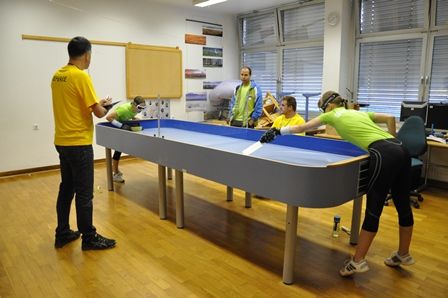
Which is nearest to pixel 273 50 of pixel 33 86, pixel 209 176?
pixel 33 86

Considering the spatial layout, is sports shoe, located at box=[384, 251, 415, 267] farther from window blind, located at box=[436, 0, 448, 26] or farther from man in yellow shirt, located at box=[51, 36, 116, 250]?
window blind, located at box=[436, 0, 448, 26]

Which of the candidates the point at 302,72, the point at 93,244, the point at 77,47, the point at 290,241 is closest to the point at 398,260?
the point at 290,241

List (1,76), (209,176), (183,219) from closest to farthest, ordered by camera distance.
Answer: (209,176) < (183,219) < (1,76)

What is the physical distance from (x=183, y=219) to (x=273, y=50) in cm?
467

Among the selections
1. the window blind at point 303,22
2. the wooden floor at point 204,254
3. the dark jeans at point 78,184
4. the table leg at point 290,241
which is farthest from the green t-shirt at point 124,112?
the window blind at point 303,22

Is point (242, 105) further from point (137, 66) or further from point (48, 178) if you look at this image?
point (48, 178)

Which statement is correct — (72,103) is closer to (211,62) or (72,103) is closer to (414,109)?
(414,109)

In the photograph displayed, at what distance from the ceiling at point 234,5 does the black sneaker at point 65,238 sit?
4.56 m

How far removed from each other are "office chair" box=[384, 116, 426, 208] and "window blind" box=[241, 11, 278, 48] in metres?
3.41

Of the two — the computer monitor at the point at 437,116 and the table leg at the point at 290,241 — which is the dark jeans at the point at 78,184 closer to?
the table leg at the point at 290,241

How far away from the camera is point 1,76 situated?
5016 mm

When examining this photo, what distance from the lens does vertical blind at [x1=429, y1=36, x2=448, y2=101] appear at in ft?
15.8

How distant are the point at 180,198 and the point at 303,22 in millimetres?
4473

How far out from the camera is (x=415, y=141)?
4184mm
